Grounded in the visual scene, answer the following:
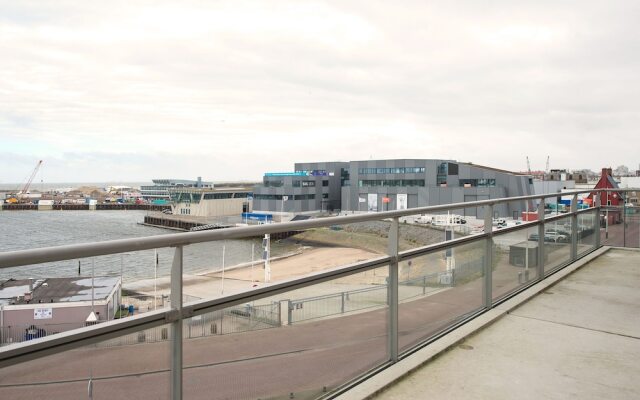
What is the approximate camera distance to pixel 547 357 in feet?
10.7

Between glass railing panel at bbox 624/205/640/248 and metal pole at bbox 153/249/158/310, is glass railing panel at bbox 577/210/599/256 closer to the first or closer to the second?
glass railing panel at bbox 624/205/640/248

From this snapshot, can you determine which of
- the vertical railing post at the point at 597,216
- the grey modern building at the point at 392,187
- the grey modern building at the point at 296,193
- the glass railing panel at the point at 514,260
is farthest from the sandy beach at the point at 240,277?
the grey modern building at the point at 296,193

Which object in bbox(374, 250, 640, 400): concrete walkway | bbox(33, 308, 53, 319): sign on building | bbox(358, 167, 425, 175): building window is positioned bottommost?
bbox(374, 250, 640, 400): concrete walkway

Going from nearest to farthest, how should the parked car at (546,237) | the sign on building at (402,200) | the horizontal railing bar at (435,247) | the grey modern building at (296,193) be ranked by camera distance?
1. the horizontal railing bar at (435,247)
2. the parked car at (546,237)
3. the sign on building at (402,200)
4. the grey modern building at (296,193)

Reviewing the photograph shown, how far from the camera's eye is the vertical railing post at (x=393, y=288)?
3098mm

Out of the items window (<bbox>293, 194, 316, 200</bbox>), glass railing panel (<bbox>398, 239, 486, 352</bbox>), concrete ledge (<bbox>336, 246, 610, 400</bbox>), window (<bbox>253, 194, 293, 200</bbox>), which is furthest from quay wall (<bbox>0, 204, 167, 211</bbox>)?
glass railing panel (<bbox>398, 239, 486, 352</bbox>)

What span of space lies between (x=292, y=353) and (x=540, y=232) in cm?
427

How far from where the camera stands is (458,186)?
6612 centimetres

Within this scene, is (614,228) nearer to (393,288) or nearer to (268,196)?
(393,288)

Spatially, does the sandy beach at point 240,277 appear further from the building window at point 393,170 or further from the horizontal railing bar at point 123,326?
the building window at point 393,170

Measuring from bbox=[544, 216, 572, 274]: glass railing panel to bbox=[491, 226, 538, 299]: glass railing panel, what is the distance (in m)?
0.40

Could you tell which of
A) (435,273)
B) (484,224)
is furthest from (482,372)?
(484,224)

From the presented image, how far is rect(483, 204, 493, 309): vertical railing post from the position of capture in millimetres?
4352

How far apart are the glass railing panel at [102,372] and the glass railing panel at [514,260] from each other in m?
3.50
